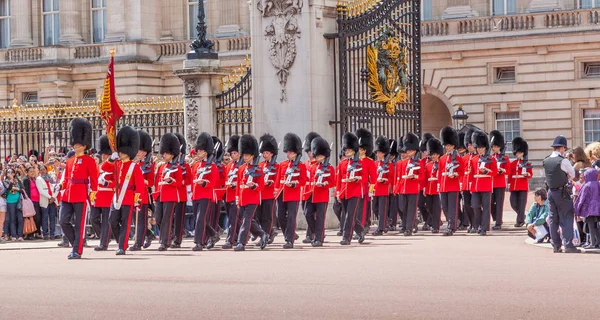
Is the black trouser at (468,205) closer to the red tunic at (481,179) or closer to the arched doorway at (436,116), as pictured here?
the red tunic at (481,179)

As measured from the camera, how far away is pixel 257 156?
16547mm

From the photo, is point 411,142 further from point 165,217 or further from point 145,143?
point 165,217

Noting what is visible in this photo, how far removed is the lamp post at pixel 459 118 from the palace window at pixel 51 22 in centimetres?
1378

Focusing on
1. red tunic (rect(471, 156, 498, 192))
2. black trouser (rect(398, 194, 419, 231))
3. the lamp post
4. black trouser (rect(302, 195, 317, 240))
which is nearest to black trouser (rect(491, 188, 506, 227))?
red tunic (rect(471, 156, 498, 192))

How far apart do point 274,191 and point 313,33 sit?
303cm

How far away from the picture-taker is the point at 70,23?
42469 millimetres

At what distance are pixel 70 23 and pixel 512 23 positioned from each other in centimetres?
1390

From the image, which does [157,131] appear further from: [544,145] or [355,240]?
[544,145]

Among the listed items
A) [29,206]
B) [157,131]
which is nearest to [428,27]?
[157,131]

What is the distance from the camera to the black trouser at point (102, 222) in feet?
52.4

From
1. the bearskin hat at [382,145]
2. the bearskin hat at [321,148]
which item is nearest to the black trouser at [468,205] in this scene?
the bearskin hat at [382,145]

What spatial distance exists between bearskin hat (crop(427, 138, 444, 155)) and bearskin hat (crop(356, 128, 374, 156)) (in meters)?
2.01

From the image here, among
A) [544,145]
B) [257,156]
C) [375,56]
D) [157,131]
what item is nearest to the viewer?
[257,156]

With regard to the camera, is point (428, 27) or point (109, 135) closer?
point (109, 135)
